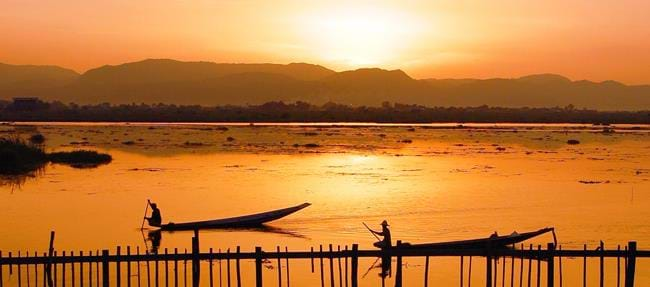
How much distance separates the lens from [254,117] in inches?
5044

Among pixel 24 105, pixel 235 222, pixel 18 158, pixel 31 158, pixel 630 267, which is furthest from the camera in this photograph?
pixel 24 105

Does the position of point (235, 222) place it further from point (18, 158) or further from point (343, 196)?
point (18, 158)

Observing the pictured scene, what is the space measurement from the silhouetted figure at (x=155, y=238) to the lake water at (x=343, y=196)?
0.88 ft

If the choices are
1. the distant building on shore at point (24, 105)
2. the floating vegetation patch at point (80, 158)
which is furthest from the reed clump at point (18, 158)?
the distant building on shore at point (24, 105)

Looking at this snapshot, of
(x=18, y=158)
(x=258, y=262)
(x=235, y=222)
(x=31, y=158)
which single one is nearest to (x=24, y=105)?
(x=31, y=158)

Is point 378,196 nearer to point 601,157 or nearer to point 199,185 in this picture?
point 199,185

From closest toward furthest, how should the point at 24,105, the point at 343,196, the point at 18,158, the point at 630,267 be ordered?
the point at 630,267 → the point at 343,196 → the point at 18,158 → the point at 24,105

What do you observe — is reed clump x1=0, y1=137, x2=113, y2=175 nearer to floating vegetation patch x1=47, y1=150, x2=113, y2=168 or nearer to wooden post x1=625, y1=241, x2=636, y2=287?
floating vegetation patch x1=47, y1=150, x2=113, y2=168

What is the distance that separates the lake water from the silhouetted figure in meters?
0.27

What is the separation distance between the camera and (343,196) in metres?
31.3

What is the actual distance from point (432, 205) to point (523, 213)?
3.05 m

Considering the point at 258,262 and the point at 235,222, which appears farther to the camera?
the point at 235,222

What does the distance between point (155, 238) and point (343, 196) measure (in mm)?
10247

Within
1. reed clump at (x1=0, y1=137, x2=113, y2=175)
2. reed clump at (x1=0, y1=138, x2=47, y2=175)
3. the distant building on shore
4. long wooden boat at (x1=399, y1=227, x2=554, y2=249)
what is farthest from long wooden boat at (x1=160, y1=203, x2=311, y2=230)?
the distant building on shore
